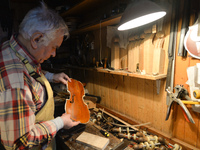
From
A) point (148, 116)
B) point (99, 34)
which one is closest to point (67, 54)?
point (99, 34)

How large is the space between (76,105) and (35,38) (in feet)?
2.92

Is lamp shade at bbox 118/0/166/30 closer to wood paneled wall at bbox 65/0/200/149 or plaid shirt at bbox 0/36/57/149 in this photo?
wood paneled wall at bbox 65/0/200/149

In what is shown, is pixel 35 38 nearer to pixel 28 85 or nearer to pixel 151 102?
pixel 28 85

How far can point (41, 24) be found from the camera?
3.13ft

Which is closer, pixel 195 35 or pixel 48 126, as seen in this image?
pixel 48 126

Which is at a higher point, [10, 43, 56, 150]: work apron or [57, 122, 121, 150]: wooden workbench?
[10, 43, 56, 150]: work apron

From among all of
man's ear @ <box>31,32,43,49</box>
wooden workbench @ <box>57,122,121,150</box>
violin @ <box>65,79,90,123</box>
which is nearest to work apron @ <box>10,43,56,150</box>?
man's ear @ <box>31,32,43,49</box>

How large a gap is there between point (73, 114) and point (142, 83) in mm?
989

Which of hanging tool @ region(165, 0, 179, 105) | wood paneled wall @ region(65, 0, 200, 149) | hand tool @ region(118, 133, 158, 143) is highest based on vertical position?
hanging tool @ region(165, 0, 179, 105)

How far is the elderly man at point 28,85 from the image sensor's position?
2.64ft

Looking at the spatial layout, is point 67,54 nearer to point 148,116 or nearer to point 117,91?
point 117,91

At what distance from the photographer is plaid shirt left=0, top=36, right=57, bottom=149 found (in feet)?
2.61

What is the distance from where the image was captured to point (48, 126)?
1023 mm

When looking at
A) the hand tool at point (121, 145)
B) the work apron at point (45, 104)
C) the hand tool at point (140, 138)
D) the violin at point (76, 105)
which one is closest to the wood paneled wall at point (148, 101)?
the hand tool at point (140, 138)
